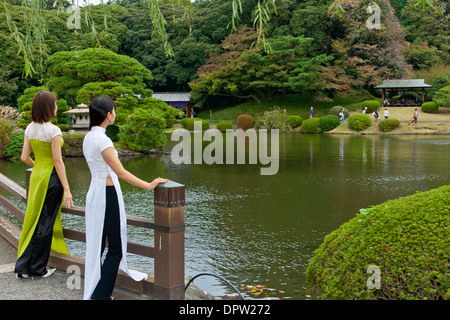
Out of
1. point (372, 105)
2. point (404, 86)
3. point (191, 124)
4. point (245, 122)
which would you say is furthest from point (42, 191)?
point (404, 86)

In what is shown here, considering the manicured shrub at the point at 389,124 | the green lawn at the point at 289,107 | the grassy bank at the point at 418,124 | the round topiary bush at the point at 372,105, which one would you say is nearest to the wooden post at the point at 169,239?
the grassy bank at the point at 418,124

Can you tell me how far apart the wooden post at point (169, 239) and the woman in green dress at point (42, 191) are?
871 millimetres

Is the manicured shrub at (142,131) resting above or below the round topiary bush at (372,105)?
below

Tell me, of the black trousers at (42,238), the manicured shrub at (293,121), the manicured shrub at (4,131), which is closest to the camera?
the black trousers at (42,238)

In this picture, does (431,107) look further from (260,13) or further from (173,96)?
(260,13)

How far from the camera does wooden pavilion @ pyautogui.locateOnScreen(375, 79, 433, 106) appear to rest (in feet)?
102

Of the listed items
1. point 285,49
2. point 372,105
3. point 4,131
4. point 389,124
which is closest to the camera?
point 4,131

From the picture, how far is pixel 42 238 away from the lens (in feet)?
10.3

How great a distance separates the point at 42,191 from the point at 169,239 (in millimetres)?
1126

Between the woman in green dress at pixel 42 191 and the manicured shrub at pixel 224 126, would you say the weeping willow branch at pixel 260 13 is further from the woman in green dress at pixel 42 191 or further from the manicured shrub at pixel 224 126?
the manicured shrub at pixel 224 126

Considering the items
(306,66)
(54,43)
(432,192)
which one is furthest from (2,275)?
(54,43)

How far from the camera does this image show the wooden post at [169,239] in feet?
8.53

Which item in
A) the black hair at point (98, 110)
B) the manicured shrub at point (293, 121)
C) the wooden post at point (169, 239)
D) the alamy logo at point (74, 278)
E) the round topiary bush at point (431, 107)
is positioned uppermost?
the round topiary bush at point (431, 107)

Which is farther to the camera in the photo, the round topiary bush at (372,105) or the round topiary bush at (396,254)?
the round topiary bush at (372,105)
